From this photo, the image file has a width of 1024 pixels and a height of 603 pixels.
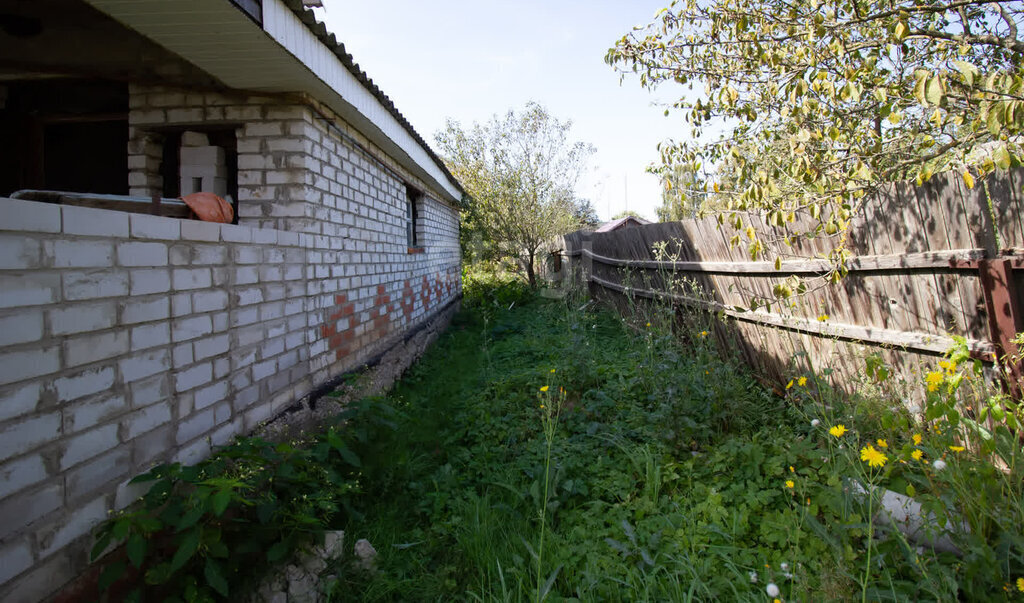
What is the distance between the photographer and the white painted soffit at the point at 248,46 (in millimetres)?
2439

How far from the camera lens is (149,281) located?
7.00 feet

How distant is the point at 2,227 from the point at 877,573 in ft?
9.66

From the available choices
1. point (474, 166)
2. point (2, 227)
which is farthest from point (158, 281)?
point (474, 166)

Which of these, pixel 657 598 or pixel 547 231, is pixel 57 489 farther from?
pixel 547 231

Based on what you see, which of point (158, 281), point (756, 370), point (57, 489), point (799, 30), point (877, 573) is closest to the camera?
point (57, 489)

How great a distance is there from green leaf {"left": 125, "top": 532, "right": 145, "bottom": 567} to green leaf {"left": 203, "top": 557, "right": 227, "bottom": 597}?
0.20 metres

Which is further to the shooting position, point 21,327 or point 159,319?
point 159,319

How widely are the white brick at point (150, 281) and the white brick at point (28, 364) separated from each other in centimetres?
41

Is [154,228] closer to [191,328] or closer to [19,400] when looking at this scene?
[191,328]

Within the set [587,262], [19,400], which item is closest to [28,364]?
[19,400]

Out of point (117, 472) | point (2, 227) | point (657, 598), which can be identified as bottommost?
point (657, 598)

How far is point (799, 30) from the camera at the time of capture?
3139mm

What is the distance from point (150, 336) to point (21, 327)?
1.86 feet

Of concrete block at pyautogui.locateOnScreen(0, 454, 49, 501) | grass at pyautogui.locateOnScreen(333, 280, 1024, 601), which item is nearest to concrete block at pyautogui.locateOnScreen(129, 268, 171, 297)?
concrete block at pyautogui.locateOnScreen(0, 454, 49, 501)
